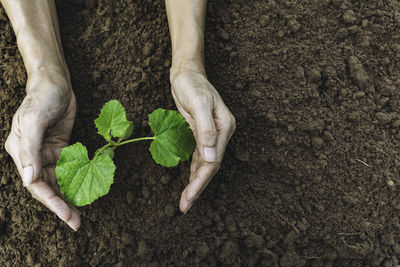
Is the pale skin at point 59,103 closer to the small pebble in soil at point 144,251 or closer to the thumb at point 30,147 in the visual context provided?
the thumb at point 30,147

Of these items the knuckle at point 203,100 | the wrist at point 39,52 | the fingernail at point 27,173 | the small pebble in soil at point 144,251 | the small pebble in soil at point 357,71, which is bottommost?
the small pebble in soil at point 144,251

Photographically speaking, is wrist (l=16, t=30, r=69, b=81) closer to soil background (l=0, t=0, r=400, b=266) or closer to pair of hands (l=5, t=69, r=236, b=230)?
pair of hands (l=5, t=69, r=236, b=230)

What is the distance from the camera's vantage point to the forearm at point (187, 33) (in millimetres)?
1994

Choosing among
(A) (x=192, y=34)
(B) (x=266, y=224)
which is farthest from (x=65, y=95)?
(B) (x=266, y=224)

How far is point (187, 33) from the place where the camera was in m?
2.03

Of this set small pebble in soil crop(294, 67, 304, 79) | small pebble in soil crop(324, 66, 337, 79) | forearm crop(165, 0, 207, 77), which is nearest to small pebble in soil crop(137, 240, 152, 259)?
forearm crop(165, 0, 207, 77)

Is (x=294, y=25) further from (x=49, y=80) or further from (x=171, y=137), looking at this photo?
(x=49, y=80)

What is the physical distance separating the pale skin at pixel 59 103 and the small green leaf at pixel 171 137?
0.22 ft

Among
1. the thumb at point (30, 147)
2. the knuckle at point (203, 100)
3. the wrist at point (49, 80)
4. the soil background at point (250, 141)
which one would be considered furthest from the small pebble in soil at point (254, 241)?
the wrist at point (49, 80)

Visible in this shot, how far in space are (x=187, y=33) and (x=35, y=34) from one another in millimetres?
816

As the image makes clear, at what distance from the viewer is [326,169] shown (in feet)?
6.91

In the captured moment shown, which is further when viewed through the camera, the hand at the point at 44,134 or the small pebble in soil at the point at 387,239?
the small pebble in soil at the point at 387,239

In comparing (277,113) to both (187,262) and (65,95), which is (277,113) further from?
(65,95)

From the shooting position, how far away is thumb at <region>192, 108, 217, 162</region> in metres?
1.61
